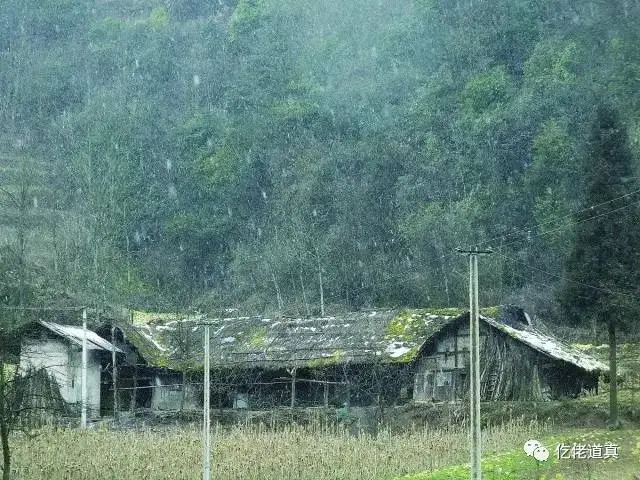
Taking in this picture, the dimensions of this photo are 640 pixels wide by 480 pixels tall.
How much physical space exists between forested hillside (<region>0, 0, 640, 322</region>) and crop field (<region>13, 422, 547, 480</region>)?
15.3 meters

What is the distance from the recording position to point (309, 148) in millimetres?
57500

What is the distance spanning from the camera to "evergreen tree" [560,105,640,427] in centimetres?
2453

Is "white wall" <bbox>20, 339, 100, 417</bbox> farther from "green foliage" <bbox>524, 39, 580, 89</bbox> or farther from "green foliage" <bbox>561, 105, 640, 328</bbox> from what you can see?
"green foliage" <bbox>524, 39, 580, 89</bbox>

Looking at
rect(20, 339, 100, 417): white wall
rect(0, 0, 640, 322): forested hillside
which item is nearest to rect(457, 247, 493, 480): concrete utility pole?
rect(20, 339, 100, 417): white wall

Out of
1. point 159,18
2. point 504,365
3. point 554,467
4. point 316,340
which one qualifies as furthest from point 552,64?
point 159,18

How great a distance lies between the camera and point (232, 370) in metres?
34.6

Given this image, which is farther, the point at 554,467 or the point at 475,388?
the point at 554,467

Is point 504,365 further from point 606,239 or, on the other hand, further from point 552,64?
point 552,64

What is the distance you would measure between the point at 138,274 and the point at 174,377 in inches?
966

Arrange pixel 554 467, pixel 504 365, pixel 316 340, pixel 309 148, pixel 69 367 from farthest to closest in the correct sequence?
1. pixel 309 148
2. pixel 69 367
3. pixel 316 340
4. pixel 504 365
5. pixel 554 467

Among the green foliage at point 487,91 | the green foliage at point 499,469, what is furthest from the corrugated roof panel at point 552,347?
the green foliage at point 487,91

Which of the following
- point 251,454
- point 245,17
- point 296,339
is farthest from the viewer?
point 245,17

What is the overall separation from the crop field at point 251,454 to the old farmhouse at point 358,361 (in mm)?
3728

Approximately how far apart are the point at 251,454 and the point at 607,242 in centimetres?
1016
